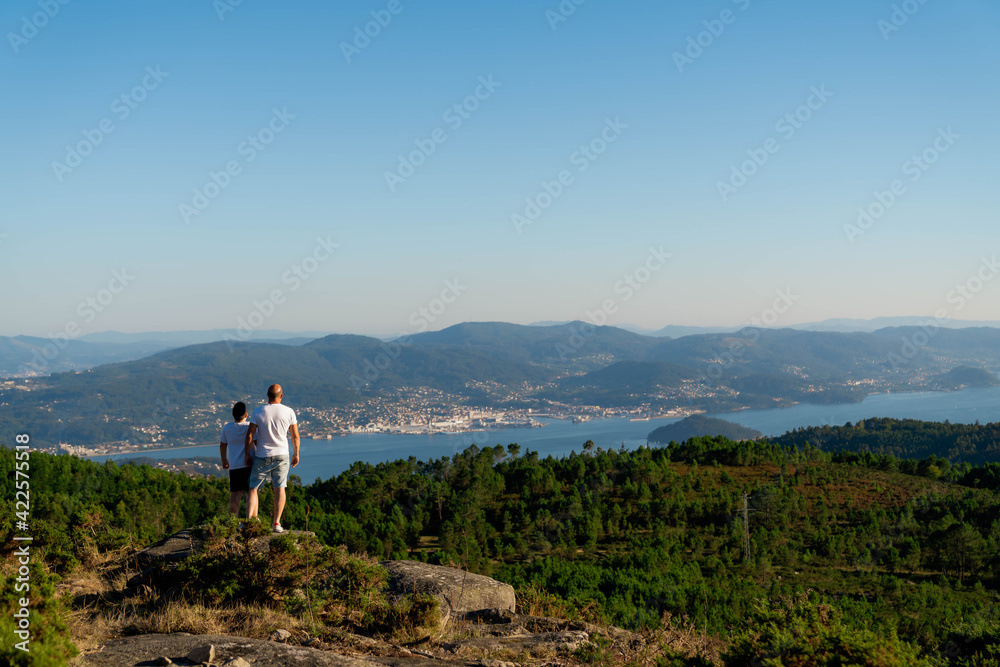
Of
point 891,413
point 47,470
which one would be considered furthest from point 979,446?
point 47,470

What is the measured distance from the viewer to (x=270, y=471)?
7.39 meters

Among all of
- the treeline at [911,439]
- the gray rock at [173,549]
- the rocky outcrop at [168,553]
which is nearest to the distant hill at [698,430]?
the treeline at [911,439]

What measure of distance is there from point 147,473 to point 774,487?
45303mm

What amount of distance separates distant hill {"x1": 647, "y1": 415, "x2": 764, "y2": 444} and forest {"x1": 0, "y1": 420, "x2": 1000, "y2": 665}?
85254 mm

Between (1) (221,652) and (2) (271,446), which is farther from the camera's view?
(2) (271,446)

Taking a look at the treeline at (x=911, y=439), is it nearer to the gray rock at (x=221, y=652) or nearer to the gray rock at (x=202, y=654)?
the gray rock at (x=221, y=652)

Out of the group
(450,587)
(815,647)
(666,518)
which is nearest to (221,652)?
(450,587)

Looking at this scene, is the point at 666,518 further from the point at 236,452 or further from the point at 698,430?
the point at 698,430

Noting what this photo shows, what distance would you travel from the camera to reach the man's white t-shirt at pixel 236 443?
7477mm

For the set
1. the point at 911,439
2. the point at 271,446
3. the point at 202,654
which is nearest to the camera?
the point at 202,654

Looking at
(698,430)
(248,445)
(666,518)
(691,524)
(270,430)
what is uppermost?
(270,430)

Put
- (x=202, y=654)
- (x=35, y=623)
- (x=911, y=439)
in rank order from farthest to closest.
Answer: (x=911, y=439)
(x=202, y=654)
(x=35, y=623)

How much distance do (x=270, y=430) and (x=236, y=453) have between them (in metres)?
0.62

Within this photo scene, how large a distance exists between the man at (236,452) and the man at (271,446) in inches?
3.6
